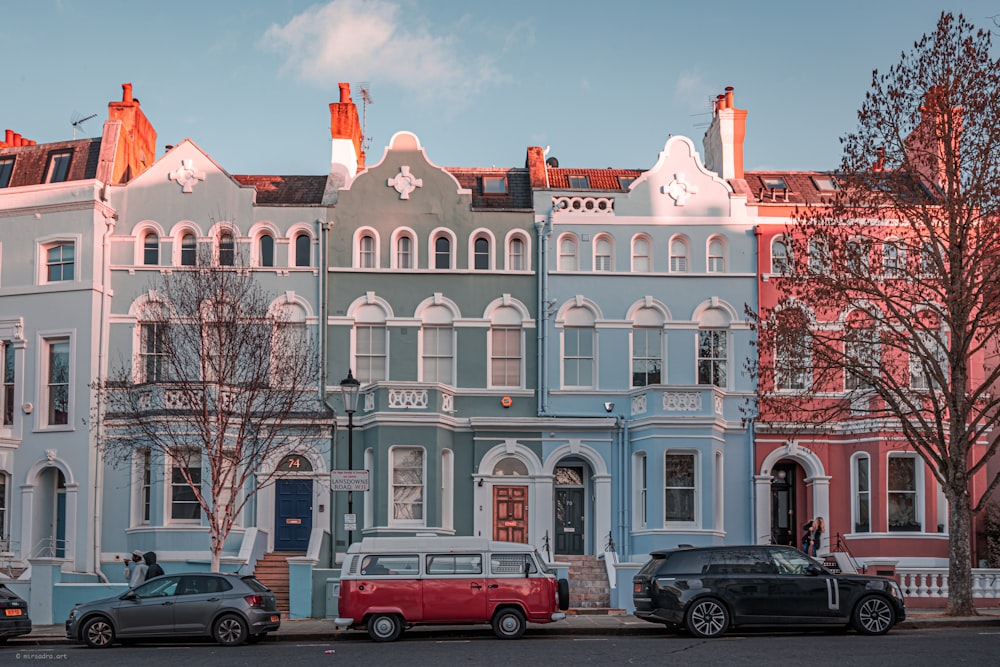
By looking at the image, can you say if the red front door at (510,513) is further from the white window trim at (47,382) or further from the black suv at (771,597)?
the black suv at (771,597)

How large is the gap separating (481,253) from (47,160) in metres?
12.6

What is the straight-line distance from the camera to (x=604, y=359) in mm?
35062

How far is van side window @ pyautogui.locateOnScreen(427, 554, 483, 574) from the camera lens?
23.0 m

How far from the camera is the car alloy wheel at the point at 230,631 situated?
76.0ft

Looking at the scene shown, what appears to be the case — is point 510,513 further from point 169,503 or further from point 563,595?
point 563,595

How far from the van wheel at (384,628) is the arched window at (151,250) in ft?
51.8

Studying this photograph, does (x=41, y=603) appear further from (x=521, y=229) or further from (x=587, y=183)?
(x=587, y=183)

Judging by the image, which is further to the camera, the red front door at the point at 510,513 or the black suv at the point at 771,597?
the red front door at the point at 510,513

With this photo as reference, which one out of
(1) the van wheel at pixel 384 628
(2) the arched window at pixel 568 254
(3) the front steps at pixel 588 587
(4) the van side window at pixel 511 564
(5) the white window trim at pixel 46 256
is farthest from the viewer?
(2) the arched window at pixel 568 254

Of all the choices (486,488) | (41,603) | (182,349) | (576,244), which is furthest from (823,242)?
(41,603)

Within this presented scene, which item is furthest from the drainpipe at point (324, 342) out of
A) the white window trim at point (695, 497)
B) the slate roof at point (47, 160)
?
the white window trim at point (695, 497)

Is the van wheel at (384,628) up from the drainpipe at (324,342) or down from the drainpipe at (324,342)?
down

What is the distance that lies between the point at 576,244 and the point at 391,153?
568 cm

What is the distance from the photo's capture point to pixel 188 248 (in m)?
35.5
